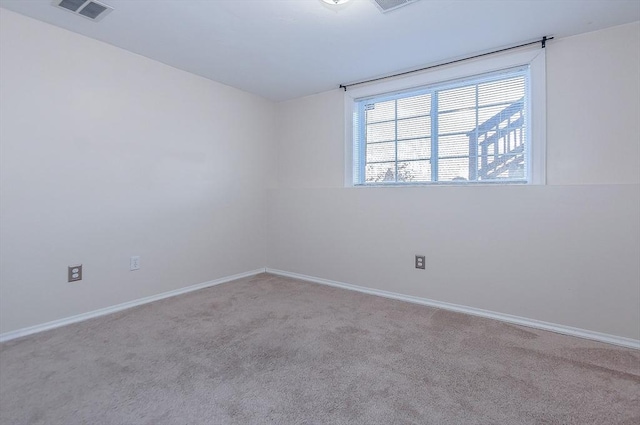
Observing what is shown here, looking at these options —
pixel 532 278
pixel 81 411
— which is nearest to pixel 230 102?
pixel 81 411

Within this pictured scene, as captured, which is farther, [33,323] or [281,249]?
[281,249]

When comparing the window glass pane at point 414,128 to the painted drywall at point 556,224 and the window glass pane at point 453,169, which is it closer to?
the window glass pane at point 453,169

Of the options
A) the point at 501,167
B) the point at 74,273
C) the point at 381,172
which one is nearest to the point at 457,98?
the point at 501,167

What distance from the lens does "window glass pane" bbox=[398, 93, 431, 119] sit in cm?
296

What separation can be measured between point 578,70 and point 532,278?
5.25 ft

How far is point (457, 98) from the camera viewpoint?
2.81m

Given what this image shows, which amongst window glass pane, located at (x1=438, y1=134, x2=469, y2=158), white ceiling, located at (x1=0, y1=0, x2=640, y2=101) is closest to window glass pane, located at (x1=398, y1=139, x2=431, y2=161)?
window glass pane, located at (x1=438, y1=134, x2=469, y2=158)

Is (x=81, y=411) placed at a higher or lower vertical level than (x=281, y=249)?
lower

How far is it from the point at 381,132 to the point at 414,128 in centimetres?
36

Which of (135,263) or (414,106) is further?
(414,106)

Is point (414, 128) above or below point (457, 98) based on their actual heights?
below

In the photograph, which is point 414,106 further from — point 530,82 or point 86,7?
point 86,7

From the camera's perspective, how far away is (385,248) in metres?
3.10

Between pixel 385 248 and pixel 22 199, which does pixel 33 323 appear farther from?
pixel 385 248
